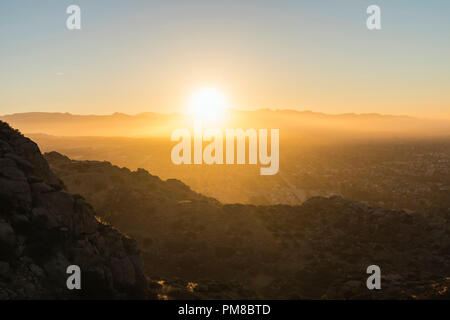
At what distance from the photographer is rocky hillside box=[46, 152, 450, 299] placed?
41513mm

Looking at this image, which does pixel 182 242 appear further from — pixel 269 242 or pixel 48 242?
pixel 48 242

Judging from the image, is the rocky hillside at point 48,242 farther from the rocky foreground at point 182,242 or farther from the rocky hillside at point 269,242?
the rocky hillside at point 269,242

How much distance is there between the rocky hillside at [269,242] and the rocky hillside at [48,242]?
6.58 m

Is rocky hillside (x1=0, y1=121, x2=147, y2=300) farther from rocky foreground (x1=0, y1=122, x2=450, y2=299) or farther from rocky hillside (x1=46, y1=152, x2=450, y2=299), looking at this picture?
rocky hillside (x1=46, y1=152, x2=450, y2=299)

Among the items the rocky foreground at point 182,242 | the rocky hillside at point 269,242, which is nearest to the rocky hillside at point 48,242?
the rocky foreground at point 182,242

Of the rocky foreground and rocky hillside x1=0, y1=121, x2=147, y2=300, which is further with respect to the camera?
the rocky foreground

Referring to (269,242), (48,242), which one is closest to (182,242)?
(269,242)

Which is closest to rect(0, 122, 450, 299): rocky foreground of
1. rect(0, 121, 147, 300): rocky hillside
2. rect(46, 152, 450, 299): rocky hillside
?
rect(0, 121, 147, 300): rocky hillside

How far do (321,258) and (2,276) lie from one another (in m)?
41.4

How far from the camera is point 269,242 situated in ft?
178

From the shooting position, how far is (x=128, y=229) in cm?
5606

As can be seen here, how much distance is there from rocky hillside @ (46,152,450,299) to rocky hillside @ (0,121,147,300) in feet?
21.6
